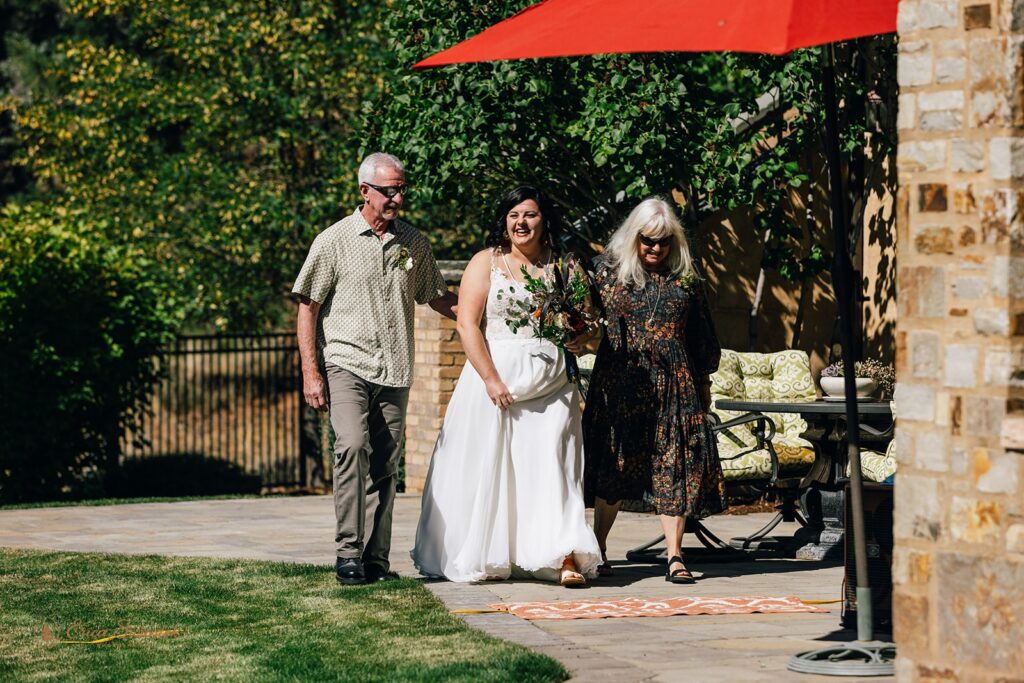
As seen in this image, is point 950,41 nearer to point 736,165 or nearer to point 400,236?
point 400,236

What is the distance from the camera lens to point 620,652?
235 inches

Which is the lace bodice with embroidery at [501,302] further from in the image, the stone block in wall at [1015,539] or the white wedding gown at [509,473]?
the stone block in wall at [1015,539]

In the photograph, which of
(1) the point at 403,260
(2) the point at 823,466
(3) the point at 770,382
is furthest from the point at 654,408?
(3) the point at 770,382

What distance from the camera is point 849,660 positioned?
18.8 feet

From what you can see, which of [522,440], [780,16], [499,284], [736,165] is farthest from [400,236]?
[736,165]

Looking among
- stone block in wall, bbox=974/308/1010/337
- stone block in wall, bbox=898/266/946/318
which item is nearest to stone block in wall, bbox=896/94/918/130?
stone block in wall, bbox=898/266/946/318

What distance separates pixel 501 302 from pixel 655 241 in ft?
2.73

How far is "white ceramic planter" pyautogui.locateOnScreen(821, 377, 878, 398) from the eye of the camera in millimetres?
9508

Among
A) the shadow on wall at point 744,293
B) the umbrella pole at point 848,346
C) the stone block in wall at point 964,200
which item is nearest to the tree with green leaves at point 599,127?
the shadow on wall at point 744,293

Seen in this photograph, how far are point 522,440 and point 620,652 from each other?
7.08ft

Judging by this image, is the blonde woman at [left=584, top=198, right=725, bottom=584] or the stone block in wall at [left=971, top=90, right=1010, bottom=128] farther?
the blonde woman at [left=584, top=198, right=725, bottom=584]

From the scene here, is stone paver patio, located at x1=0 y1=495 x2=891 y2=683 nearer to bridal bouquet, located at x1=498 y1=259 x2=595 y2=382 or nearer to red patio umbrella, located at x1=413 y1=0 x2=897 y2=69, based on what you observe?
bridal bouquet, located at x1=498 y1=259 x2=595 y2=382

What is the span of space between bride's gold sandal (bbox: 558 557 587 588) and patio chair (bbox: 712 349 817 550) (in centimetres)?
172

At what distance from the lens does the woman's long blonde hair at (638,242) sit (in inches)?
314
